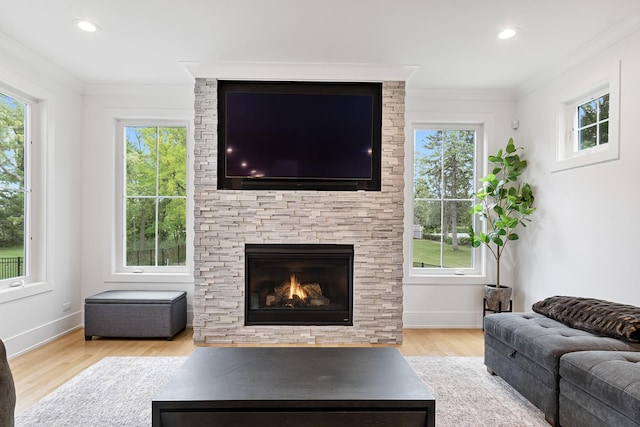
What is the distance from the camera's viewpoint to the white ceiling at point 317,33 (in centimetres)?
271

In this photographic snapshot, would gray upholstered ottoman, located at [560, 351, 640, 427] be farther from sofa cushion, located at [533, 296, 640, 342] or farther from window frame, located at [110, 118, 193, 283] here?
window frame, located at [110, 118, 193, 283]

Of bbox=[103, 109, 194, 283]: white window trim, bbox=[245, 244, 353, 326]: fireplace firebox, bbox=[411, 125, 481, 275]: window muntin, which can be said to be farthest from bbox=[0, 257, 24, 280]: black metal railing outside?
bbox=[411, 125, 481, 275]: window muntin

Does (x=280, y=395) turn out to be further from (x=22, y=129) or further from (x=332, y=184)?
(x=22, y=129)

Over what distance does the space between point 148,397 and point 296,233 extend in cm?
176

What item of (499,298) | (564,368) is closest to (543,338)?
(564,368)

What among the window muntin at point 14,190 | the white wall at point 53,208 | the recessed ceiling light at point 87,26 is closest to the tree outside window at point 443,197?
the recessed ceiling light at point 87,26

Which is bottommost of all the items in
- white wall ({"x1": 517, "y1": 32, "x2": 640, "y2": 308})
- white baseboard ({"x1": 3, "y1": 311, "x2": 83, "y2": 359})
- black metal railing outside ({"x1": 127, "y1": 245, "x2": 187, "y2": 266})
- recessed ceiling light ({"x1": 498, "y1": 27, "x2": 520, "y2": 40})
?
white baseboard ({"x1": 3, "y1": 311, "x2": 83, "y2": 359})

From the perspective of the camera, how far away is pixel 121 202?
4473mm

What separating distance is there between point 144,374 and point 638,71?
4016 millimetres

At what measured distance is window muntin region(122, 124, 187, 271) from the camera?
4.47m

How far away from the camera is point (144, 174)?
449 cm

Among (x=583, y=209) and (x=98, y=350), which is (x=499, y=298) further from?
(x=98, y=350)

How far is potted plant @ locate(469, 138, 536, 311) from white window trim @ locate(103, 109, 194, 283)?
2952 mm

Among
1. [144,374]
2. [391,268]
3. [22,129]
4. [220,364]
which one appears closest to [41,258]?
[22,129]
